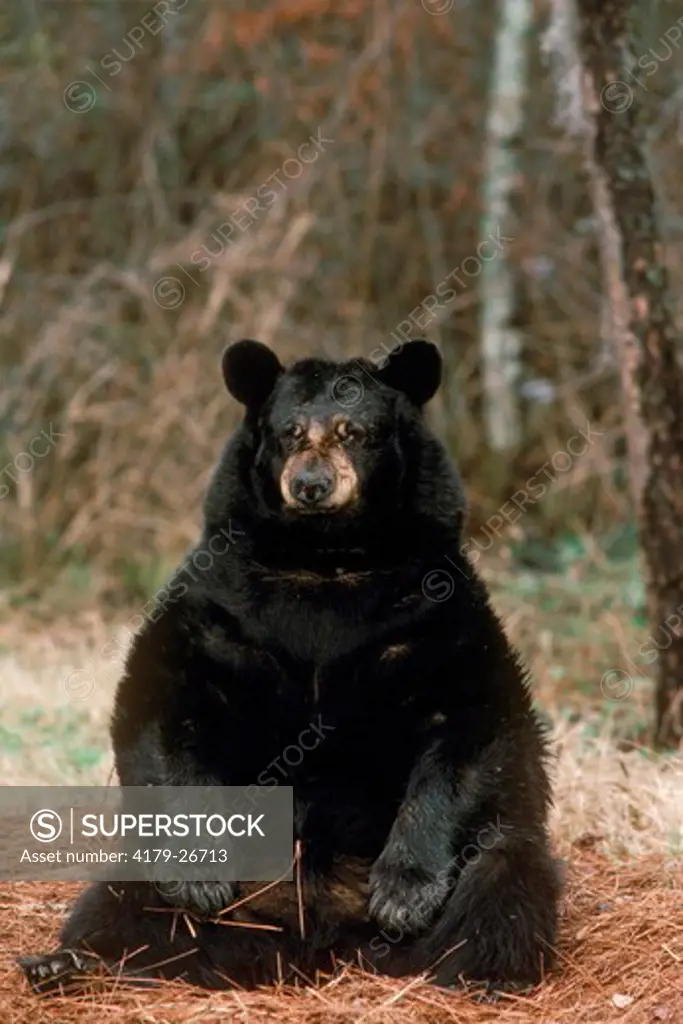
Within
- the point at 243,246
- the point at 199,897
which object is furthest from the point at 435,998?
the point at 243,246

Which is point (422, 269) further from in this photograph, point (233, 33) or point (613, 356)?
point (613, 356)

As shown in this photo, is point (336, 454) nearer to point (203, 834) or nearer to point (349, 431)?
point (349, 431)

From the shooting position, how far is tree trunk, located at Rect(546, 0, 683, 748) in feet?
19.9

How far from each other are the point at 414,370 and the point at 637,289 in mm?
2428

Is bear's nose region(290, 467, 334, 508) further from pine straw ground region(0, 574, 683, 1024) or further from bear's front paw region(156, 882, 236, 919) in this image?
pine straw ground region(0, 574, 683, 1024)

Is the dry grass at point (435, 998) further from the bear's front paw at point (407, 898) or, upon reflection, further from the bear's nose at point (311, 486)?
the bear's nose at point (311, 486)

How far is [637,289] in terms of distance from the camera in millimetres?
6125

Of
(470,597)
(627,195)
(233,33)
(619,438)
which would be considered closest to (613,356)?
(627,195)

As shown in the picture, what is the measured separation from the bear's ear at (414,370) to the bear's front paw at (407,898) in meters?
1.20

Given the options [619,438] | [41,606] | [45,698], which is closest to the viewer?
[45,698]

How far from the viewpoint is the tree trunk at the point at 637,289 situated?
19.9ft

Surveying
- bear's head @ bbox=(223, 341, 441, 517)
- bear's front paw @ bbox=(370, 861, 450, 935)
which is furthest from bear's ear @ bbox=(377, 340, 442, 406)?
bear's front paw @ bbox=(370, 861, 450, 935)

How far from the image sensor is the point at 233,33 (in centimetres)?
1121

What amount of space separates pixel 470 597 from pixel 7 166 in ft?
27.4
